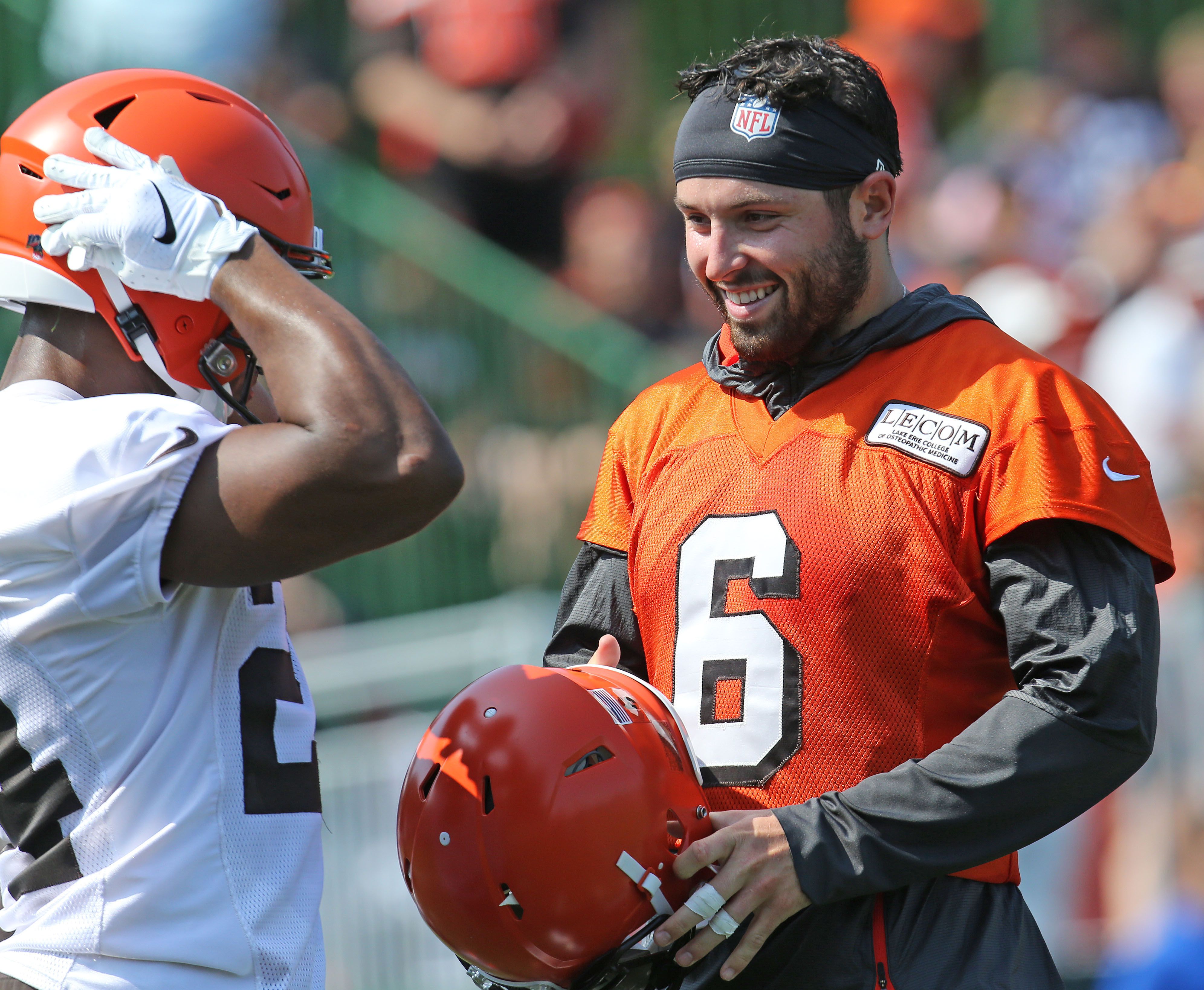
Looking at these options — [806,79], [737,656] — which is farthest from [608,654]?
[806,79]

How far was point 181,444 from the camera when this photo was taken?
2.17 m

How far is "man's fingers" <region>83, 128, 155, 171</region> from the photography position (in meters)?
2.30

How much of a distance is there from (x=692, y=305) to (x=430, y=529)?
70.1 inches

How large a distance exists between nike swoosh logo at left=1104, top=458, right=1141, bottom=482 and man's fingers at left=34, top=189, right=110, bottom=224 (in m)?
1.81

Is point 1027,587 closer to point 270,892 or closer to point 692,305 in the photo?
point 270,892

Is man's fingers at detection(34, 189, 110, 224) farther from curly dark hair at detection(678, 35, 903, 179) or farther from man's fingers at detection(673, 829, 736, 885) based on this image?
man's fingers at detection(673, 829, 736, 885)

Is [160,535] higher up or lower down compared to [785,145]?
lower down

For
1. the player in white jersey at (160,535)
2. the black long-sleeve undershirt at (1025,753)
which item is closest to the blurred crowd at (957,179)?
the black long-sleeve undershirt at (1025,753)

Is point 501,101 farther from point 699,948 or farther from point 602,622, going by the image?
point 699,948

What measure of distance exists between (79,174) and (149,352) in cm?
30

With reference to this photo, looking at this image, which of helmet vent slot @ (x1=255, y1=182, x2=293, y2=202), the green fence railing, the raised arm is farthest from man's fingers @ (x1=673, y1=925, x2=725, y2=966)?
the green fence railing

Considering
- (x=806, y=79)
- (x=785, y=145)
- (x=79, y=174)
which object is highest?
(x=806, y=79)

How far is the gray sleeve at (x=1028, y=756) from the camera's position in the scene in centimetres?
250

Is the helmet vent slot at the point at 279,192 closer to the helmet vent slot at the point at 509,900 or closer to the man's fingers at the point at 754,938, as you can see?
the helmet vent slot at the point at 509,900
